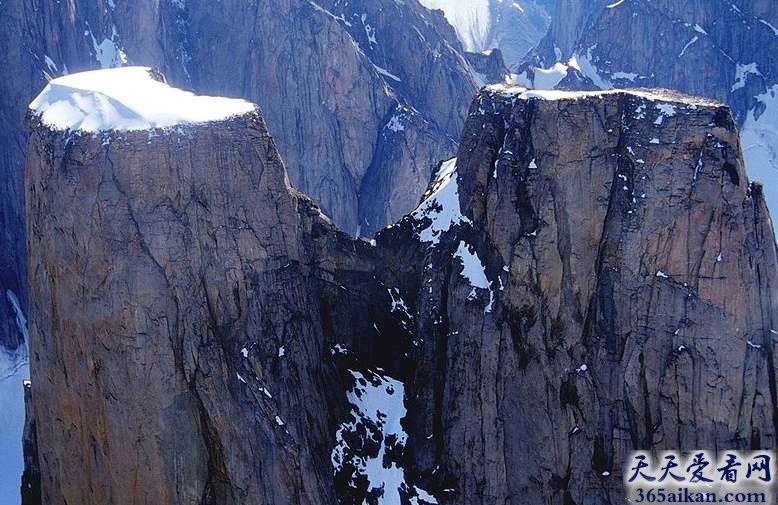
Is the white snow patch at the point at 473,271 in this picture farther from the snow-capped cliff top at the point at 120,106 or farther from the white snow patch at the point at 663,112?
the snow-capped cliff top at the point at 120,106

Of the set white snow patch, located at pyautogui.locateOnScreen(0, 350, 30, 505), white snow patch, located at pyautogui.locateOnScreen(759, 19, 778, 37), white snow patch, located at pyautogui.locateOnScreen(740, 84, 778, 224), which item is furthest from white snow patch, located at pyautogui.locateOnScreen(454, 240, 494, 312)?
white snow patch, located at pyautogui.locateOnScreen(759, 19, 778, 37)

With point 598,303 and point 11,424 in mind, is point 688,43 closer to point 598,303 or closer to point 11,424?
point 598,303

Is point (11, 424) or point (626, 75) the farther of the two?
point (626, 75)

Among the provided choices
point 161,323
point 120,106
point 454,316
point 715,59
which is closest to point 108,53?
point 120,106

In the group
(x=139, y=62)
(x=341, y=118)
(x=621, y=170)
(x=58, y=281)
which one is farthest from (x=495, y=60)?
(x=58, y=281)

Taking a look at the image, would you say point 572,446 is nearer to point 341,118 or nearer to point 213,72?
point 341,118
